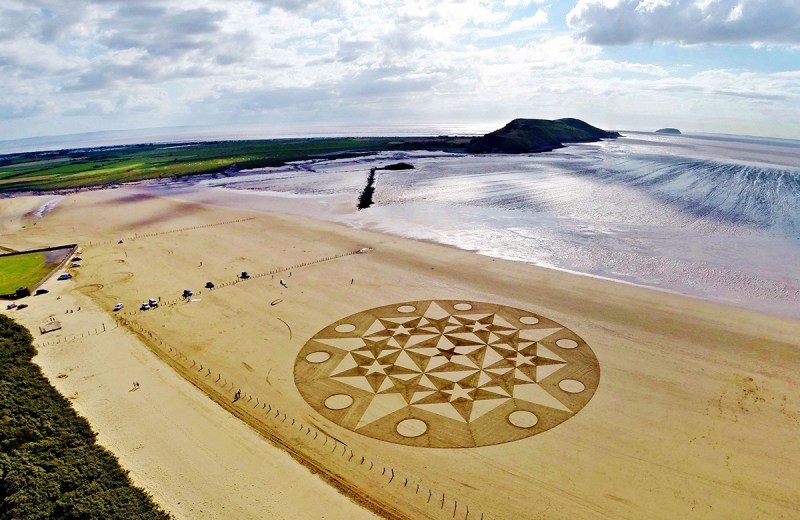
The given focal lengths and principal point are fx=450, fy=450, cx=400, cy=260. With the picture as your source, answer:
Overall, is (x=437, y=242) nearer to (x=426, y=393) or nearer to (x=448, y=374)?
(x=448, y=374)

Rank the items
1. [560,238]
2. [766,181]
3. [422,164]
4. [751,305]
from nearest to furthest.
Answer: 1. [751,305]
2. [560,238]
3. [766,181]
4. [422,164]

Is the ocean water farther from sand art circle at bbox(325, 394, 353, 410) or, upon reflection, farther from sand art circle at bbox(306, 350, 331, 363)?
sand art circle at bbox(325, 394, 353, 410)

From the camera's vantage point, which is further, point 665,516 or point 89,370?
point 89,370

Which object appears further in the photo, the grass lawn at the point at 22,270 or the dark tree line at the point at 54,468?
the grass lawn at the point at 22,270

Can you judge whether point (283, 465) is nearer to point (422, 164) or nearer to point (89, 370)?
point (89, 370)

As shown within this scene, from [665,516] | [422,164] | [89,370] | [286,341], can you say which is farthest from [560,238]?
[422,164]

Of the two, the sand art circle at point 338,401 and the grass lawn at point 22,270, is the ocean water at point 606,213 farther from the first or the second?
the grass lawn at point 22,270

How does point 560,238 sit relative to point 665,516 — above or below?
above

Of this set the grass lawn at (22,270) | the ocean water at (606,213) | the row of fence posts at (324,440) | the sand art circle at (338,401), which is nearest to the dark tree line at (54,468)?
the row of fence posts at (324,440)

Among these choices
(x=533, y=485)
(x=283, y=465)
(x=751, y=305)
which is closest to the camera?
(x=533, y=485)
